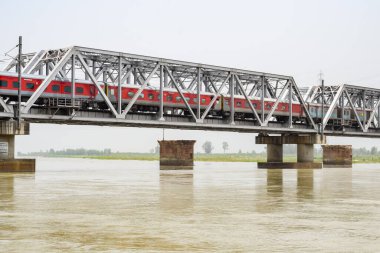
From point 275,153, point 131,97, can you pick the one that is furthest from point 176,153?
point 131,97

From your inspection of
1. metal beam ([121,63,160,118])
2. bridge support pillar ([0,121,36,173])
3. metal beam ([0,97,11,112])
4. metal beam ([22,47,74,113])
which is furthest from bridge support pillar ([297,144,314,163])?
metal beam ([0,97,11,112])

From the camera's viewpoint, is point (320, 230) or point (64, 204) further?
point (64, 204)

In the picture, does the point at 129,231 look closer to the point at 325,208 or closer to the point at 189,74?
the point at 325,208

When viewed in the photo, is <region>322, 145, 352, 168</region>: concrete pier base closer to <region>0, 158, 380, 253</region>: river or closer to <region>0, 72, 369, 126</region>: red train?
<region>0, 72, 369, 126</region>: red train

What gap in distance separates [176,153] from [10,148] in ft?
136

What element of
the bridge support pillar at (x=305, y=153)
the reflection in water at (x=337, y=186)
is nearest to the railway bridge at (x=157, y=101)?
the bridge support pillar at (x=305, y=153)

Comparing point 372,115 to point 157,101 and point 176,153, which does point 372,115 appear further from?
point 157,101

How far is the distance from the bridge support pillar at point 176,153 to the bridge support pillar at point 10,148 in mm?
39567

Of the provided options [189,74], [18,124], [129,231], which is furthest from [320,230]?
[189,74]

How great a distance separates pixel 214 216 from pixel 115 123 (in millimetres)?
45507

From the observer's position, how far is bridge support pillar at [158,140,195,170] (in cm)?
9012

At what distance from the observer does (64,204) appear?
64.4 feet

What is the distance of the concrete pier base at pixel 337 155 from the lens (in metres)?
100

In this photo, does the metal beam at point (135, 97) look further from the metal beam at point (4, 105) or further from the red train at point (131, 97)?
the metal beam at point (4, 105)
